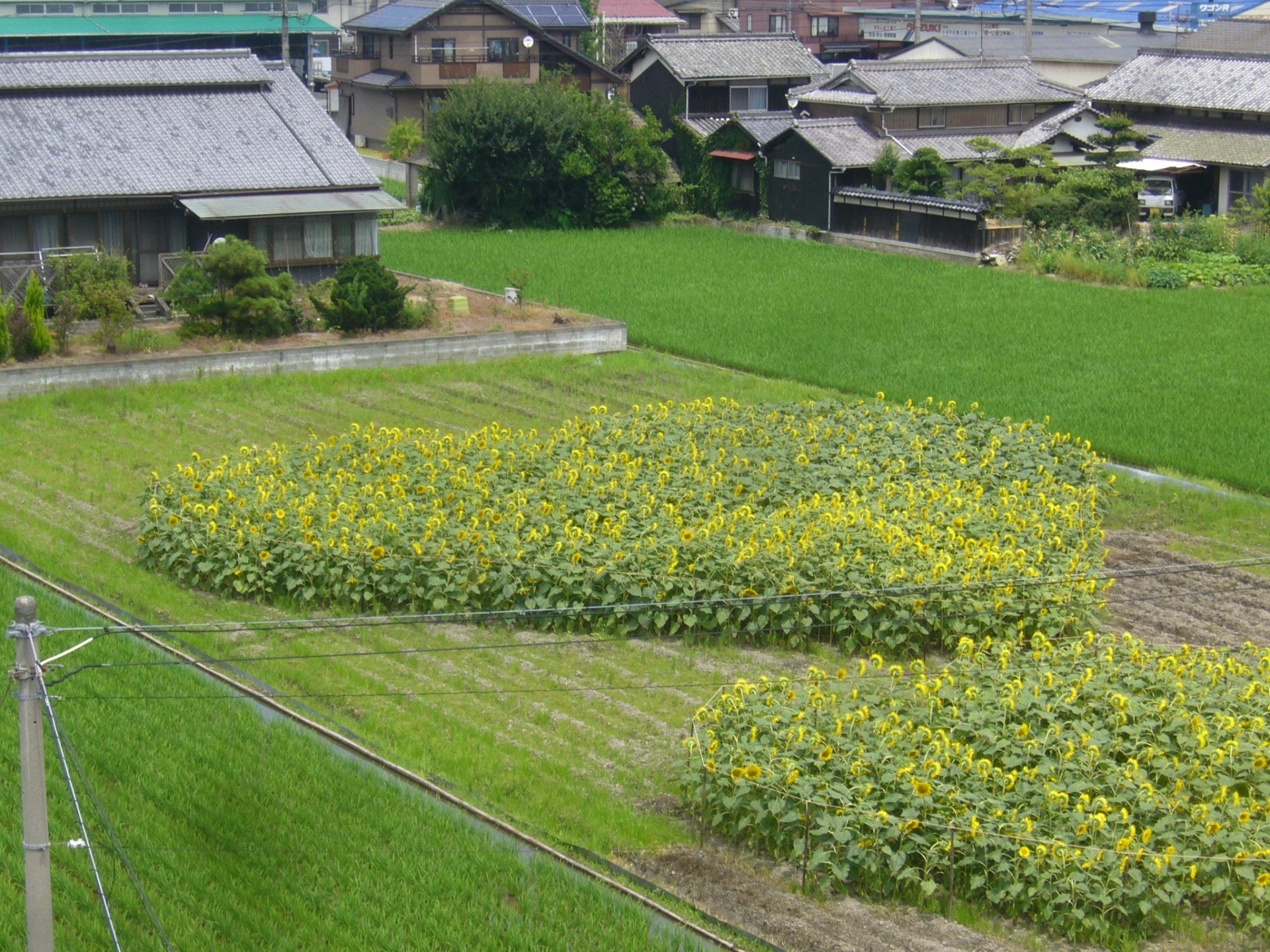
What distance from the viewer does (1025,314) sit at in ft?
93.2

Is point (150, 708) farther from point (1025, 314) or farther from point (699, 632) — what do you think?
point (1025, 314)

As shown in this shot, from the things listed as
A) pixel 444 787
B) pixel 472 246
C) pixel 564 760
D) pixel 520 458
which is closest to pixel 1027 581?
pixel 564 760

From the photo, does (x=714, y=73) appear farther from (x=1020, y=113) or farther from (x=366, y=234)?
(x=366, y=234)

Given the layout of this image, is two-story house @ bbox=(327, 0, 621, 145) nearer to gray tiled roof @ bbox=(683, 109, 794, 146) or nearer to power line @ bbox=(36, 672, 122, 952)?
gray tiled roof @ bbox=(683, 109, 794, 146)

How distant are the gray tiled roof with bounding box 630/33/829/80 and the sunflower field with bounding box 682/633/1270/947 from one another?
34.5 m

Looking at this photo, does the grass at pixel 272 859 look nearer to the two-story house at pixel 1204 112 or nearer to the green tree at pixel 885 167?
the green tree at pixel 885 167

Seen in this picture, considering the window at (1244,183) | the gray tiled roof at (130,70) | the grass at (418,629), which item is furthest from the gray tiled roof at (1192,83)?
the gray tiled roof at (130,70)

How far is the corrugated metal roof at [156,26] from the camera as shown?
2192 inches

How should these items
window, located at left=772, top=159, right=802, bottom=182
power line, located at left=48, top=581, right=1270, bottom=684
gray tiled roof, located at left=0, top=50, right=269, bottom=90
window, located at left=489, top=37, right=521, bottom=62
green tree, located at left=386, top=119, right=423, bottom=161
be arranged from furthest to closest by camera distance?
window, located at left=489, top=37, right=521, bottom=62, green tree, located at left=386, top=119, right=423, bottom=161, window, located at left=772, top=159, right=802, bottom=182, gray tiled roof, located at left=0, top=50, right=269, bottom=90, power line, located at left=48, top=581, right=1270, bottom=684

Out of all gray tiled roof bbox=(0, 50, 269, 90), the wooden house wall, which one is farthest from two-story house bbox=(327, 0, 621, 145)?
gray tiled roof bbox=(0, 50, 269, 90)

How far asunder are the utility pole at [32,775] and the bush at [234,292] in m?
17.8

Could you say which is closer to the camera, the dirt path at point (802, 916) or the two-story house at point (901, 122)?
the dirt path at point (802, 916)

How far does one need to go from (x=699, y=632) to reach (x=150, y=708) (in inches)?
193

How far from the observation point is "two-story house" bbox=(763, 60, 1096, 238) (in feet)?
124
